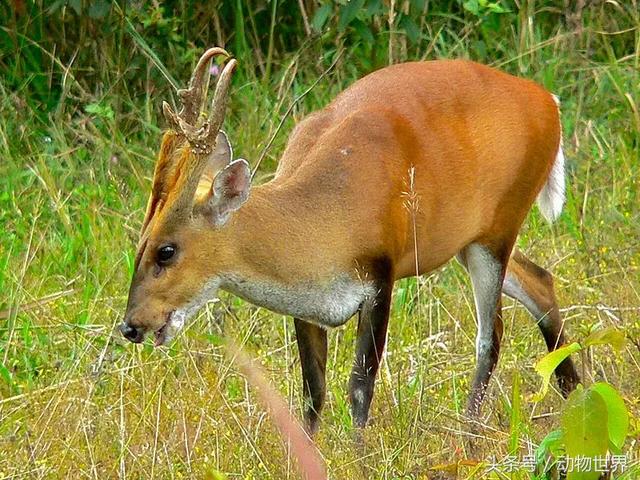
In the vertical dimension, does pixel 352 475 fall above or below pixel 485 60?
above

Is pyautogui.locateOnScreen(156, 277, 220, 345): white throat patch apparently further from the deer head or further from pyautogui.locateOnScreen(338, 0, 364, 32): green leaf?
pyautogui.locateOnScreen(338, 0, 364, 32): green leaf

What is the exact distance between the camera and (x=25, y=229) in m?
7.05

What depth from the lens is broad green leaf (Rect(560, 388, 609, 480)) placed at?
3404mm

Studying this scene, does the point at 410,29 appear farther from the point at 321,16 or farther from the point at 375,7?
the point at 321,16

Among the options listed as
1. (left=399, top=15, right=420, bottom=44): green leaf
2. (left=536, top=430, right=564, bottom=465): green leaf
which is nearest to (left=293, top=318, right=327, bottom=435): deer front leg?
(left=536, top=430, right=564, bottom=465): green leaf

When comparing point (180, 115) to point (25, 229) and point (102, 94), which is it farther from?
point (102, 94)

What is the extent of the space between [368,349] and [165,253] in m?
0.78

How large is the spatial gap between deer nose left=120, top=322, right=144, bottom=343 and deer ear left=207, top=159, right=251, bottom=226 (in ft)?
1.32

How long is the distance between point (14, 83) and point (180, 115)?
360 cm

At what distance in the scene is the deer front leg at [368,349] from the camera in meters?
5.10

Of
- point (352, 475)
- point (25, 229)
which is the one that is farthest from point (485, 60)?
point (352, 475)

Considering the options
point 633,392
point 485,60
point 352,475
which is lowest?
point 485,60

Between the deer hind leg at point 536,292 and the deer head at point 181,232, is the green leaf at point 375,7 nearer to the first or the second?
the deer hind leg at point 536,292

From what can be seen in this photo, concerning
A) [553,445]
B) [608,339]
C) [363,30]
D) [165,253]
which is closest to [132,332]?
[165,253]
